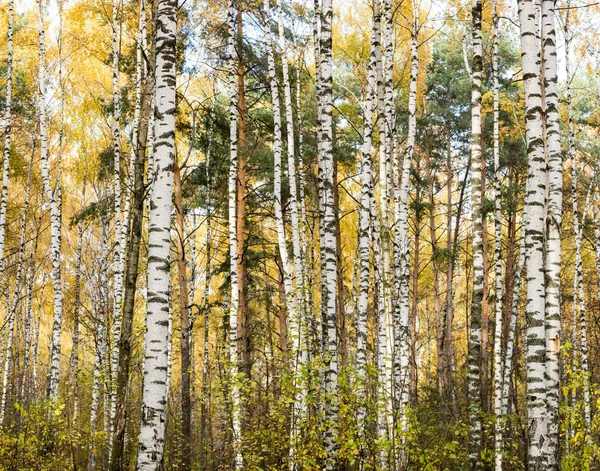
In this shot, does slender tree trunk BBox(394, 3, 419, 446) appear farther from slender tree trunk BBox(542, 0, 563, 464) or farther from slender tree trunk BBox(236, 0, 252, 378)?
slender tree trunk BBox(236, 0, 252, 378)

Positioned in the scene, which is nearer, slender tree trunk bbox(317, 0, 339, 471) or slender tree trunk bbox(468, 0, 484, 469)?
slender tree trunk bbox(317, 0, 339, 471)

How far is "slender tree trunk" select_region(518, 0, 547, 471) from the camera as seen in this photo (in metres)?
5.40

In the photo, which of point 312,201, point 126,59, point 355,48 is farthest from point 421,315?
point 126,59

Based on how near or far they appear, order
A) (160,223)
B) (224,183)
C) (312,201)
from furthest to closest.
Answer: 1. (312,201)
2. (224,183)
3. (160,223)

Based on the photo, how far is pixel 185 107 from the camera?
1342cm

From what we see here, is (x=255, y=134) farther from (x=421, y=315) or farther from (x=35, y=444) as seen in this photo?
(x=421, y=315)

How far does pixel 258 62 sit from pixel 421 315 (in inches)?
881

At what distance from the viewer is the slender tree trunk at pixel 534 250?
5398 mm

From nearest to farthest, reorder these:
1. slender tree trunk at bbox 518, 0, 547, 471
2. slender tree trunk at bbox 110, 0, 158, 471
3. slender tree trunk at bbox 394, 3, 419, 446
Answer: slender tree trunk at bbox 518, 0, 547, 471 → slender tree trunk at bbox 110, 0, 158, 471 → slender tree trunk at bbox 394, 3, 419, 446

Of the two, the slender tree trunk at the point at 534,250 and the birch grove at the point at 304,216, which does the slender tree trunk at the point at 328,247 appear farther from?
the slender tree trunk at the point at 534,250

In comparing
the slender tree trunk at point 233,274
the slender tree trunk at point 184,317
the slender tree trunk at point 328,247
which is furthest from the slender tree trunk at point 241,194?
the slender tree trunk at point 328,247

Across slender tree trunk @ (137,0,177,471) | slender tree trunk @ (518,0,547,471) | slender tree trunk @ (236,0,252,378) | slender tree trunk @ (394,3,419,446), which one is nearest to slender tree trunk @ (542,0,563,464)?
slender tree trunk @ (518,0,547,471)

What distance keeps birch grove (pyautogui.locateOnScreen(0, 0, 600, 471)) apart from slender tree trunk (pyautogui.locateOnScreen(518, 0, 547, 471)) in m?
0.02

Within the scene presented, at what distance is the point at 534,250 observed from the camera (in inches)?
222
